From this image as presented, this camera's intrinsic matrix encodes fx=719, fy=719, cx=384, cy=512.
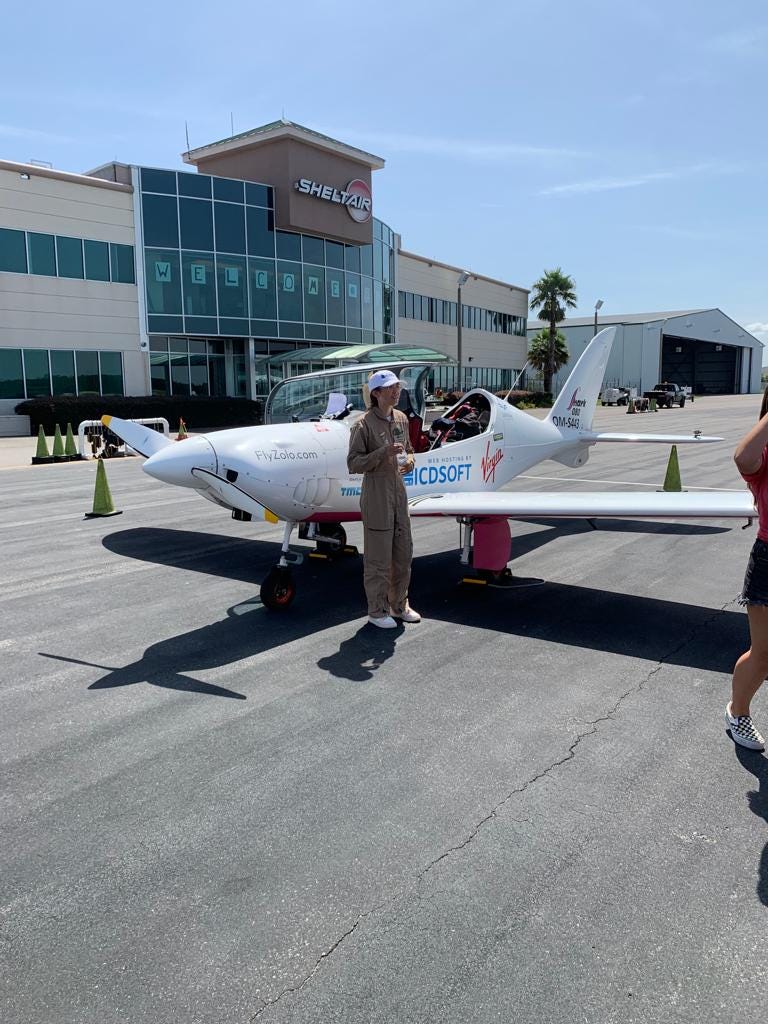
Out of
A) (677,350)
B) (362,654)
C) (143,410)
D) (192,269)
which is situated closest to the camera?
(362,654)

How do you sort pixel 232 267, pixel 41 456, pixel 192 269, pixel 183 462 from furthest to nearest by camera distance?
pixel 232 267, pixel 192 269, pixel 41 456, pixel 183 462

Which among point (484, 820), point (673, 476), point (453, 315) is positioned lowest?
point (484, 820)

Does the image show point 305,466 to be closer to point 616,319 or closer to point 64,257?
point 64,257

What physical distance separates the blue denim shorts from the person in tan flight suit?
2920 millimetres

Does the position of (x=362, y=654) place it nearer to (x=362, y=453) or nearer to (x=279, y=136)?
(x=362, y=453)

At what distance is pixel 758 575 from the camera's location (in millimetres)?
3848

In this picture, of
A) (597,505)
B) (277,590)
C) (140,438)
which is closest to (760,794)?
(597,505)

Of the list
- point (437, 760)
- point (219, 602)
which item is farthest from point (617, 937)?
point (219, 602)

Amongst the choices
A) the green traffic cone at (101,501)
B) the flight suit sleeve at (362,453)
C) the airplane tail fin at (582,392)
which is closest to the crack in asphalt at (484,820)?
the flight suit sleeve at (362,453)

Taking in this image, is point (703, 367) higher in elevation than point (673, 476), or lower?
higher

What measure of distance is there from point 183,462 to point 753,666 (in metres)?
4.64

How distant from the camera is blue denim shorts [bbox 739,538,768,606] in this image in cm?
381

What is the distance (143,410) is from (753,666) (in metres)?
30.9

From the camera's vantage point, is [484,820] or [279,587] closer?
[484,820]
